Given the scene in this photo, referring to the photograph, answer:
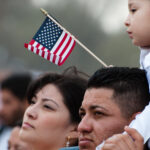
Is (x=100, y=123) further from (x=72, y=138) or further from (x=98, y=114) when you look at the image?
(x=72, y=138)

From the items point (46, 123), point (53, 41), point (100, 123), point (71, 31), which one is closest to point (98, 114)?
point (100, 123)

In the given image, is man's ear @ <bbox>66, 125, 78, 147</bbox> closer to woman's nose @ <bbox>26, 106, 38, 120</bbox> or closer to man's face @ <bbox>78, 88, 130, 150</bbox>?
woman's nose @ <bbox>26, 106, 38, 120</bbox>

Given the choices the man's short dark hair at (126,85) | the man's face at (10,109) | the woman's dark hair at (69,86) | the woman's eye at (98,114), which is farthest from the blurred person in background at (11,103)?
the woman's eye at (98,114)

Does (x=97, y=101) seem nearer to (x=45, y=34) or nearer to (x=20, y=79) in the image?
(x=45, y=34)

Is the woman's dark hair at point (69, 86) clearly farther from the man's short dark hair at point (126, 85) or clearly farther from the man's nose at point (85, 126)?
the man's nose at point (85, 126)

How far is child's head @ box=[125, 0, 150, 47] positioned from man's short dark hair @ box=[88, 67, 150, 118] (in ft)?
0.80

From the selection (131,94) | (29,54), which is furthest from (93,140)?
(29,54)

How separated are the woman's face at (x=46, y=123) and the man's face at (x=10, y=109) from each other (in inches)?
137

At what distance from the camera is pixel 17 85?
33.1ft

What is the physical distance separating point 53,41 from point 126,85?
1.47m

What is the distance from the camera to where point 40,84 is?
6.32 metres

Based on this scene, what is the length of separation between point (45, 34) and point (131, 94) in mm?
1608

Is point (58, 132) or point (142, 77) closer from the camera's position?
point (142, 77)

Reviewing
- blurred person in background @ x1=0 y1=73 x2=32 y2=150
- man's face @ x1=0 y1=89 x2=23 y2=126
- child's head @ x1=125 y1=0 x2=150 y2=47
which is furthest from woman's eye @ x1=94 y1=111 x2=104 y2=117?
man's face @ x1=0 y1=89 x2=23 y2=126
